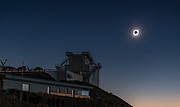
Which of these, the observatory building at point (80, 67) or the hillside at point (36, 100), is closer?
the hillside at point (36, 100)

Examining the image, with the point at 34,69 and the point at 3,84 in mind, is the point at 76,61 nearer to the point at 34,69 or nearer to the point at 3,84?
the point at 34,69

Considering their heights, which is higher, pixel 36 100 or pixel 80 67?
pixel 80 67

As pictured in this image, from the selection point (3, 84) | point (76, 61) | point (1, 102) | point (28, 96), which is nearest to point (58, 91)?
point (3, 84)

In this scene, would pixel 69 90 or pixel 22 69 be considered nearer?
pixel 69 90

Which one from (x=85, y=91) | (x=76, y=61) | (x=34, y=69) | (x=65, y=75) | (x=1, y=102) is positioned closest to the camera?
(x=1, y=102)

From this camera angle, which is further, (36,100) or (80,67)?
(80,67)

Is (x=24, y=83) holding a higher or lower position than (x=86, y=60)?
lower

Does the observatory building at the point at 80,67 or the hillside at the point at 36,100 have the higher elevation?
the observatory building at the point at 80,67

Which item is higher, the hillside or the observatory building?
the observatory building

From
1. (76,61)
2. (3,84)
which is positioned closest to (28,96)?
(3,84)

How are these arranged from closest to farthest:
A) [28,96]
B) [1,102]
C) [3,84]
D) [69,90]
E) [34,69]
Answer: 1. [1,102]
2. [28,96]
3. [3,84]
4. [69,90]
5. [34,69]

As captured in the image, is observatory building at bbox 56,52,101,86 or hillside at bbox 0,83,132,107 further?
observatory building at bbox 56,52,101,86
